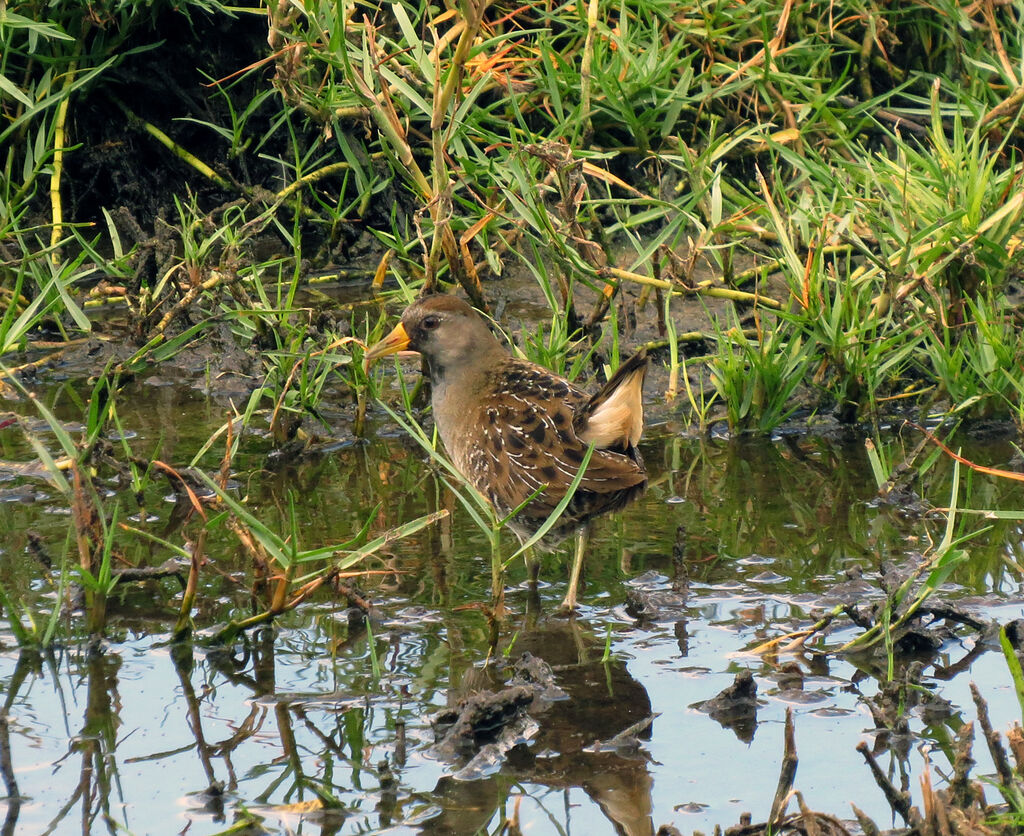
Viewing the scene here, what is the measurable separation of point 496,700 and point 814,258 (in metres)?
2.62

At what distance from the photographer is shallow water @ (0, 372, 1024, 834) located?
8.96 feet

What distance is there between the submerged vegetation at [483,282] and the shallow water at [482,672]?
1.2 inches

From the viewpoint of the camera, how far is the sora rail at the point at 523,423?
12.2ft

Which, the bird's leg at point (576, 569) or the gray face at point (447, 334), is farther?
the gray face at point (447, 334)

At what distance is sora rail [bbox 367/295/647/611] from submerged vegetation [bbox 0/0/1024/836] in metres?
0.23

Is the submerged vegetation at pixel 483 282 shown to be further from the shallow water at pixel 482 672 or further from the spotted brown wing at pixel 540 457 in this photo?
the spotted brown wing at pixel 540 457

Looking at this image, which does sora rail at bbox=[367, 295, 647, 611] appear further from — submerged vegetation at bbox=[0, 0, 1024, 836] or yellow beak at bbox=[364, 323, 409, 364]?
submerged vegetation at bbox=[0, 0, 1024, 836]

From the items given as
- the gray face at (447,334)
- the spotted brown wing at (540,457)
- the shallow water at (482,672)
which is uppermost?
the gray face at (447,334)

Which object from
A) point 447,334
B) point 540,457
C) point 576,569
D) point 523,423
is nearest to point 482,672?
point 576,569

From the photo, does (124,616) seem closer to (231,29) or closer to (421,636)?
(421,636)

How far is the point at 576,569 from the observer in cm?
383

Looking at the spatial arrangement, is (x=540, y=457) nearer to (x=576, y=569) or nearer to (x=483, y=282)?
(x=576, y=569)

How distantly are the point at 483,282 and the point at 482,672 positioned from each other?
299 centimetres

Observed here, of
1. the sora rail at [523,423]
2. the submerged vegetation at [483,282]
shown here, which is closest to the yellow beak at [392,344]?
the sora rail at [523,423]
